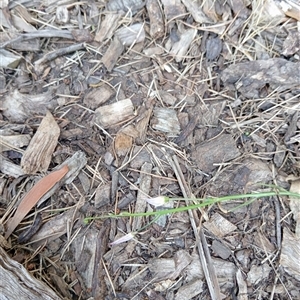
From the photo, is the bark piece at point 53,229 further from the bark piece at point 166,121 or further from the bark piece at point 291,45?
the bark piece at point 291,45

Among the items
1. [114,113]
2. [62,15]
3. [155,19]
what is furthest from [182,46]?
[62,15]

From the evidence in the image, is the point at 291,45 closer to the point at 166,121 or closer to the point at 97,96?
the point at 166,121

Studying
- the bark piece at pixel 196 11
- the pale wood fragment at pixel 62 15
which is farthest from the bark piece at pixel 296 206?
the pale wood fragment at pixel 62 15

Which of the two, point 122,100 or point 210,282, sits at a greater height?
point 122,100

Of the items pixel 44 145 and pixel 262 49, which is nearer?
pixel 44 145

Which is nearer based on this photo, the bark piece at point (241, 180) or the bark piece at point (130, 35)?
the bark piece at point (241, 180)

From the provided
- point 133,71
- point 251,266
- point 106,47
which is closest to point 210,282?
point 251,266

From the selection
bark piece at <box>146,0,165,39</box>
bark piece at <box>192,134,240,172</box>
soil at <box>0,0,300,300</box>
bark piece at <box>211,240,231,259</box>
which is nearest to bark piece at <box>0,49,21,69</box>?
soil at <box>0,0,300,300</box>

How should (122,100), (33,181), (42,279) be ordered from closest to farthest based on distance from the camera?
1. (42,279)
2. (33,181)
3. (122,100)

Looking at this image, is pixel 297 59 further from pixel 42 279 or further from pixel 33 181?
pixel 42 279
